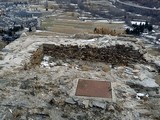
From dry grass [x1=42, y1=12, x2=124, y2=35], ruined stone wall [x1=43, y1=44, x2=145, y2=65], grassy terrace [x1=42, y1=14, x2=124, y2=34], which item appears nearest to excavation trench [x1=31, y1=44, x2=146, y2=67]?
ruined stone wall [x1=43, y1=44, x2=145, y2=65]

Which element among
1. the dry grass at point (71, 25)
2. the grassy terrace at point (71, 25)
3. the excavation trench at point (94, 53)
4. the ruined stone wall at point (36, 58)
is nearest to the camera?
the ruined stone wall at point (36, 58)

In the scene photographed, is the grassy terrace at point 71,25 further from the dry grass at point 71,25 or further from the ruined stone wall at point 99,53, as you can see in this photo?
the ruined stone wall at point 99,53

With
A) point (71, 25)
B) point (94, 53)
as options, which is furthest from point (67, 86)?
point (71, 25)

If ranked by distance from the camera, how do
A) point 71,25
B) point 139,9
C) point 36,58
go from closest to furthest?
point 36,58 → point 71,25 → point 139,9

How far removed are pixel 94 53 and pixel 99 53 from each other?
147 millimetres

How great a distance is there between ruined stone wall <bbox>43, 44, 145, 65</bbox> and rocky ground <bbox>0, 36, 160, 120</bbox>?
0.08 m

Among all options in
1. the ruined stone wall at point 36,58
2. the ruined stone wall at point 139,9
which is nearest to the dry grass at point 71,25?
the ruined stone wall at point 139,9

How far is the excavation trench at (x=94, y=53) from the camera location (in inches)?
368

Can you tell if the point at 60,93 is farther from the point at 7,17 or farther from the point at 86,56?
the point at 7,17

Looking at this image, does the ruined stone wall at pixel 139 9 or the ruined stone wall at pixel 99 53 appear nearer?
the ruined stone wall at pixel 99 53

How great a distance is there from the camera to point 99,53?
383 inches

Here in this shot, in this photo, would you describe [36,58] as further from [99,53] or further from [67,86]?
[67,86]

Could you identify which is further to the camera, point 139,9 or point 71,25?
point 139,9

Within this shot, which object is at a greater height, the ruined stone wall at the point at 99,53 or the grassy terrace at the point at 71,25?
the ruined stone wall at the point at 99,53
